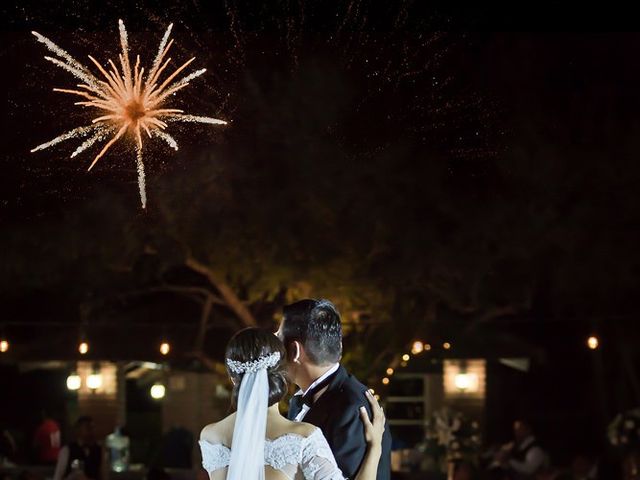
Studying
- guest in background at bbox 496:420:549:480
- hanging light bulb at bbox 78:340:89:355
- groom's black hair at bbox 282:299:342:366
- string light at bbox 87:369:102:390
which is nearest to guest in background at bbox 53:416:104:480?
guest in background at bbox 496:420:549:480

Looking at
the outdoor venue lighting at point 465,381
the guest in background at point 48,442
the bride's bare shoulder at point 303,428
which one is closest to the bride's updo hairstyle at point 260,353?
the bride's bare shoulder at point 303,428

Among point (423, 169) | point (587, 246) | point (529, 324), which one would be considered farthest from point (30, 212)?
point (529, 324)

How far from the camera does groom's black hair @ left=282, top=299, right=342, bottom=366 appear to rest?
409 centimetres

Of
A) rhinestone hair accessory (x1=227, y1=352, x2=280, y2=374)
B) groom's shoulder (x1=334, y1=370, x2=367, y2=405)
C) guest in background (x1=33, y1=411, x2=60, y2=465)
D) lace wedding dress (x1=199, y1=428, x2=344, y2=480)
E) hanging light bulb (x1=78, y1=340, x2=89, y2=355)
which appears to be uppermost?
hanging light bulb (x1=78, y1=340, x2=89, y2=355)

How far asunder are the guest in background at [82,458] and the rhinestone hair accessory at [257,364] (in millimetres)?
6179

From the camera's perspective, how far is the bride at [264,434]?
378 centimetres

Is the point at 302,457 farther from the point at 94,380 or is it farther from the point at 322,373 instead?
the point at 94,380

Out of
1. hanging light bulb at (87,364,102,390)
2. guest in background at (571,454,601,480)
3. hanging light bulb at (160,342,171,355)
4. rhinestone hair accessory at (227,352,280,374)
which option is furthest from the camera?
hanging light bulb at (87,364,102,390)

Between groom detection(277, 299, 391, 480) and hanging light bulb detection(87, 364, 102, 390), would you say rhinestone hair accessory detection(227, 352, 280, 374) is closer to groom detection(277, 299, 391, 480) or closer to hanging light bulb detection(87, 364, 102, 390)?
groom detection(277, 299, 391, 480)

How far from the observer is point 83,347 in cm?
1705

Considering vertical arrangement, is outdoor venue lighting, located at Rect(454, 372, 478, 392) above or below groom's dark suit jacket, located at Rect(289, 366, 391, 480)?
above

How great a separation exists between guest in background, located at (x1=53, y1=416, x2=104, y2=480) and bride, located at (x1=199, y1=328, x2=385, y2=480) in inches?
241

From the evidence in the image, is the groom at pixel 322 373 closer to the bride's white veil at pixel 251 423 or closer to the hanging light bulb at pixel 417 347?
the bride's white veil at pixel 251 423

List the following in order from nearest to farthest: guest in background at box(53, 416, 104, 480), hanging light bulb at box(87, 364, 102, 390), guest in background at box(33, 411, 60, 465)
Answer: guest in background at box(53, 416, 104, 480) < guest in background at box(33, 411, 60, 465) < hanging light bulb at box(87, 364, 102, 390)
